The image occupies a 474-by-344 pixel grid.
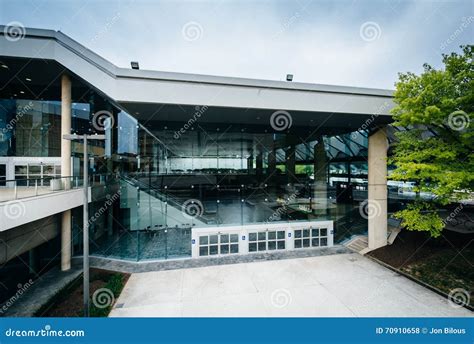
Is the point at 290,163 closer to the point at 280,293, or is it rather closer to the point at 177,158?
the point at 177,158

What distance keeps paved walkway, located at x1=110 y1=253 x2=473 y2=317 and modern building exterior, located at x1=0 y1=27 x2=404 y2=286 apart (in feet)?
8.52

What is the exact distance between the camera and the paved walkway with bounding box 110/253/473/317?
771cm

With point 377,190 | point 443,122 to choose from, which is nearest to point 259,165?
point 377,190

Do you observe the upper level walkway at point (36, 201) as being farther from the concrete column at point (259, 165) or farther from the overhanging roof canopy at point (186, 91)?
the concrete column at point (259, 165)

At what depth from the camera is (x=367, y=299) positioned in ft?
27.4

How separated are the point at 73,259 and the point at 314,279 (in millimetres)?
13833

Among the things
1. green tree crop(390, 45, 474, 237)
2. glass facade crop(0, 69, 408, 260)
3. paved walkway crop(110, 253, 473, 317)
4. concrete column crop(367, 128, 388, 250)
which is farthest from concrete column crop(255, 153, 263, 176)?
green tree crop(390, 45, 474, 237)

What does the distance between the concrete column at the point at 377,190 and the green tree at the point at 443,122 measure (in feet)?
11.2

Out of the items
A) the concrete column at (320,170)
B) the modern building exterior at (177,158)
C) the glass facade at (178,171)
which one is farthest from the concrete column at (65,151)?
the concrete column at (320,170)

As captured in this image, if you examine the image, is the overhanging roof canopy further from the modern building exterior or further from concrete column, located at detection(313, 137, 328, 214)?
concrete column, located at detection(313, 137, 328, 214)

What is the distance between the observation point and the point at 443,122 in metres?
8.98
